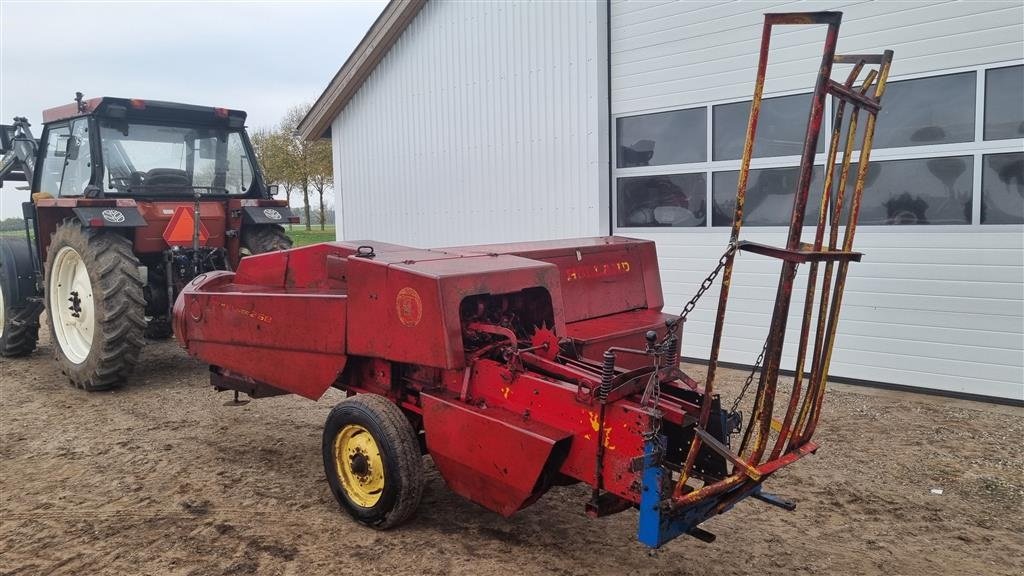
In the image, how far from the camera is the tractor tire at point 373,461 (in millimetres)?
3480

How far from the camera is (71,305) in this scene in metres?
6.93

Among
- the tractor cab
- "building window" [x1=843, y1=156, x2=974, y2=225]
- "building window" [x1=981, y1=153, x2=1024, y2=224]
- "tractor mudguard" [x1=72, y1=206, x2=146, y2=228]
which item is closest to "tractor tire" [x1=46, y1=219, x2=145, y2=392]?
"tractor mudguard" [x1=72, y1=206, x2=146, y2=228]

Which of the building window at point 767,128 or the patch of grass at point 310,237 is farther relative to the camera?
the patch of grass at point 310,237

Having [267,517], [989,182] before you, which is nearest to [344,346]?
[267,517]

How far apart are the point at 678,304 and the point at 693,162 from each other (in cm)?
151

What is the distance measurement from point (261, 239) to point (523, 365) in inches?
194

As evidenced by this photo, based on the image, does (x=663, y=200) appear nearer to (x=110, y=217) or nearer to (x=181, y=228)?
(x=181, y=228)

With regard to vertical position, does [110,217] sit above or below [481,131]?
below

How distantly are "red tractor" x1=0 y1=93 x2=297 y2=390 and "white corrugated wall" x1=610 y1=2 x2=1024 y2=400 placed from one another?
4.24 metres

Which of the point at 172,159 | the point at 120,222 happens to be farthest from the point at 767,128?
the point at 120,222

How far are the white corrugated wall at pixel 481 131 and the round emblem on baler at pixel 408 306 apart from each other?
4.88 meters

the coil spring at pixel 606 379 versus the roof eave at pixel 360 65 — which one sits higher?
the roof eave at pixel 360 65

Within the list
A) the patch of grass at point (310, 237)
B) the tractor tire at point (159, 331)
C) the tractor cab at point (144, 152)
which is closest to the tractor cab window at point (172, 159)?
the tractor cab at point (144, 152)

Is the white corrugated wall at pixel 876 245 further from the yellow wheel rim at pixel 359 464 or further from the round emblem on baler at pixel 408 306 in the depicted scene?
the yellow wheel rim at pixel 359 464
